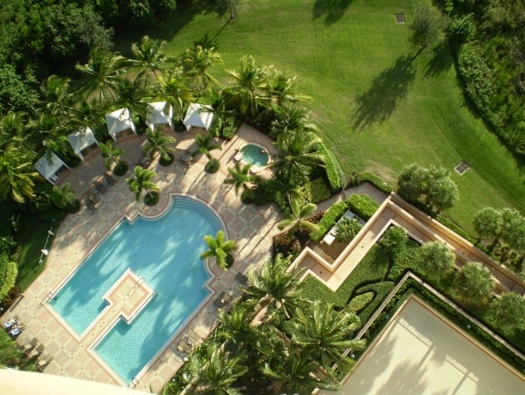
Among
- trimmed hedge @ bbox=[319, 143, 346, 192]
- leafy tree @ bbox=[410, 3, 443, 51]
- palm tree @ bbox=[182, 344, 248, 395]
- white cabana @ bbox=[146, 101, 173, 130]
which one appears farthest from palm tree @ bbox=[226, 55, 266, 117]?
palm tree @ bbox=[182, 344, 248, 395]

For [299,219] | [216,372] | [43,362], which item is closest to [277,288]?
[216,372]

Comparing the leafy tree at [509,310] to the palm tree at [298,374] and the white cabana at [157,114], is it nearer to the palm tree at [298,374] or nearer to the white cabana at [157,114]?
the palm tree at [298,374]

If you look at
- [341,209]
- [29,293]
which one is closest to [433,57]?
[341,209]

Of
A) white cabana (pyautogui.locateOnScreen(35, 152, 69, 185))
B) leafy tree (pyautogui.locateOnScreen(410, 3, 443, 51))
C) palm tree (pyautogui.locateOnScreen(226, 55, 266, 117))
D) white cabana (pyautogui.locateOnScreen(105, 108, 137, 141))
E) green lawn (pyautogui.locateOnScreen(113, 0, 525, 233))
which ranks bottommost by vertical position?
white cabana (pyautogui.locateOnScreen(35, 152, 69, 185))

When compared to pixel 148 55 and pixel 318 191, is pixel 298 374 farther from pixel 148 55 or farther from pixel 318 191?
pixel 148 55

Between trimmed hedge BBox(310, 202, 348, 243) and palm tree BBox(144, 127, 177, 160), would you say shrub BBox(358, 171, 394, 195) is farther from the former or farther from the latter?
palm tree BBox(144, 127, 177, 160)
